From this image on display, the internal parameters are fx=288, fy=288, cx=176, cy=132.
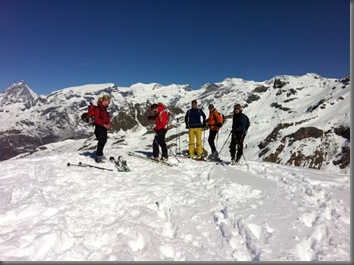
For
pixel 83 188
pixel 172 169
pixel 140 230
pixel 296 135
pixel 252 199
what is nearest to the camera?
pixel 140 230

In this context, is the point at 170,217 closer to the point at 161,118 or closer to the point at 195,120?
the point at 161,118

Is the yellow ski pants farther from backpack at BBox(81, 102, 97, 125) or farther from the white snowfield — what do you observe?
backpack at BBox(81, 102, 97, 125)

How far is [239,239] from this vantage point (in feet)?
24.7

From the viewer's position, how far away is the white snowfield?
270 inches

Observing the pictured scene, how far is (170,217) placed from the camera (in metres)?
9.15

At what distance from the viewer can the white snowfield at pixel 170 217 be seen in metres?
6.85

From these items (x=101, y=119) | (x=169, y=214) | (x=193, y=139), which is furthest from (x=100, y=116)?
(x=169, y=214)

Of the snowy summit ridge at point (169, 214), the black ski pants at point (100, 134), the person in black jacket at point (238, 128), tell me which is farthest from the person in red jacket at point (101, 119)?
the person in black jacket at point (238, 128)

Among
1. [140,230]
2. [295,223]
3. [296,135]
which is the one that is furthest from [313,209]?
[296,135]

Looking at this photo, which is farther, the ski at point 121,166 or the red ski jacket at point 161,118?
the red ski jacket at point 161,118

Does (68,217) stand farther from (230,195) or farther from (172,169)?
(172,169)

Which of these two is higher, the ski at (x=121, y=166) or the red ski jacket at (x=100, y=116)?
the red ski jacket at (x=100, y=116)

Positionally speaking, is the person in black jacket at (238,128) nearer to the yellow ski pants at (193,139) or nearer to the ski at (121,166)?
the yellow ski pants at (193,139)

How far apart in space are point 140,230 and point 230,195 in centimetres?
417
